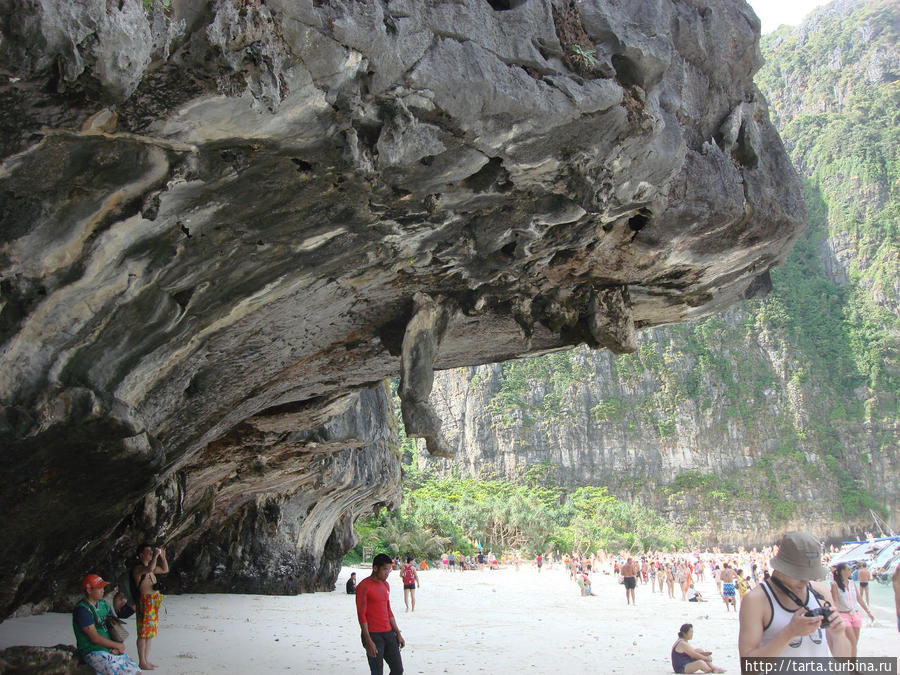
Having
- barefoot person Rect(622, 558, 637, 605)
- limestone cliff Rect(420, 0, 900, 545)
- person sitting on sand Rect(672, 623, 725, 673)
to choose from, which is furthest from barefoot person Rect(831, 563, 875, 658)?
limestone cliff Rect(420, 0, 900, 545)

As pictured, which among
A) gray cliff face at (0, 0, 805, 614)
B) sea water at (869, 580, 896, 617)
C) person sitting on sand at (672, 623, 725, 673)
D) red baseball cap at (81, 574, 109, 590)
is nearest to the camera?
gray cliff face at (0, 0, 805, 614)

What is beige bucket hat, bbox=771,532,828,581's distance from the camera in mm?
3131

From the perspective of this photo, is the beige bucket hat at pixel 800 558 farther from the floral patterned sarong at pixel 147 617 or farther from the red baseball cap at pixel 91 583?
the floral patterned sarong at pixel 147 617

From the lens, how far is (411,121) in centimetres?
463

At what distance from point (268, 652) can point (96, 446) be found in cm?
477

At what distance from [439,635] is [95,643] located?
23.5 ft

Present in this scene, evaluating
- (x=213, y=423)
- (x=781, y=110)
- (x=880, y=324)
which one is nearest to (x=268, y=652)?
(x=213, y=423)

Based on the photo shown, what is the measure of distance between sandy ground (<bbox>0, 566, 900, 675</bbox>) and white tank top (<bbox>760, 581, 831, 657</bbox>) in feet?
18.5

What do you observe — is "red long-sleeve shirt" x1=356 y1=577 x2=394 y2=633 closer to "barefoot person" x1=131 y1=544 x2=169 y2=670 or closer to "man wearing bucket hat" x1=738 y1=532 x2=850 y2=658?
"barefoot person" x1=131 y1=544 x2=169 y2=670

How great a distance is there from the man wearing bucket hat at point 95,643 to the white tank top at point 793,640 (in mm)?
4618

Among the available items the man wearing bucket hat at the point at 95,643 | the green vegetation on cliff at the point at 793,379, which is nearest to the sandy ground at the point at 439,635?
the man wearing bucket hat at the point at 95,643

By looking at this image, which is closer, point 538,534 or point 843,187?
point 538,534

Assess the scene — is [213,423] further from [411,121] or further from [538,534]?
[538,534]

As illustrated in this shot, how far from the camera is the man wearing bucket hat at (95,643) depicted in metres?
5.42
